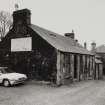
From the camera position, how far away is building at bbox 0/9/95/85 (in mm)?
16156

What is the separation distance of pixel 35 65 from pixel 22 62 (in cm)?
193

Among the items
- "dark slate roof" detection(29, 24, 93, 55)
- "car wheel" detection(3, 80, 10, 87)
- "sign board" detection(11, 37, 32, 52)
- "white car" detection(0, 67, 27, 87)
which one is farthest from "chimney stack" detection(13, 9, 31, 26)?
"car wheel" detection(3, 80, 10, 87)

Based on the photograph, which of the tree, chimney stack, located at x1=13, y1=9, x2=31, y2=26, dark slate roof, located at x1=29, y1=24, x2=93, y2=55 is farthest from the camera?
the tree

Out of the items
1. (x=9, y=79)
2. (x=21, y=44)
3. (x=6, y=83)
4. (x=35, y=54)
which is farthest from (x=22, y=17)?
(x=6, y=83)

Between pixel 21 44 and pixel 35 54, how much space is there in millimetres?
2348

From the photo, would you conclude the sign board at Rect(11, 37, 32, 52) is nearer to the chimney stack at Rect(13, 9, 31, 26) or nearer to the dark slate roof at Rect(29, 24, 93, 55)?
the dark slate roof at Rect(29, 24, 93, 55)

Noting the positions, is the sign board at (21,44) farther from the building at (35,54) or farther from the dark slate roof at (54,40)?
the dark slate roof at (54,40)

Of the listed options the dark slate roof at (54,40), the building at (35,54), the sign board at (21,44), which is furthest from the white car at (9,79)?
the dark slate roof at (54,40)

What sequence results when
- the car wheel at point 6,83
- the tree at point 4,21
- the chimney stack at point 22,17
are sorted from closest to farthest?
the car wheel at point 6,83
the chimney stack at point 22,17
the tree at point 4,21

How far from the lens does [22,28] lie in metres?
18.2

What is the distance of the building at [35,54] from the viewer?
1616 cm

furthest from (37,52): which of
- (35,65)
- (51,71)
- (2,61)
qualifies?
(2,61)

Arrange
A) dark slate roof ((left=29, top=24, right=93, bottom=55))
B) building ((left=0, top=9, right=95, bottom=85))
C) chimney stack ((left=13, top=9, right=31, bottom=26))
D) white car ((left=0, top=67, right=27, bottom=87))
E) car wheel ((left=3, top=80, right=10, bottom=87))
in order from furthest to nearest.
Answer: chimney stack ((left=13, top=9, right=31, bottom=26))
dark slate roof ((left=29, top=24, right=93, bottom=55))
building ((left=0, top=9, right=95, bottom=85))
car wheel ((left=3, top=80, right=10, bottom=87))
white car ((left=0, top=67, right=27, bottom=87))

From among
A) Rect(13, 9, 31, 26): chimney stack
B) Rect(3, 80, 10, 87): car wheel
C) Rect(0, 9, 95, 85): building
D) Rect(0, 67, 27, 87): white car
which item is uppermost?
Rect(13, 9, 31, 26): chimney stack
